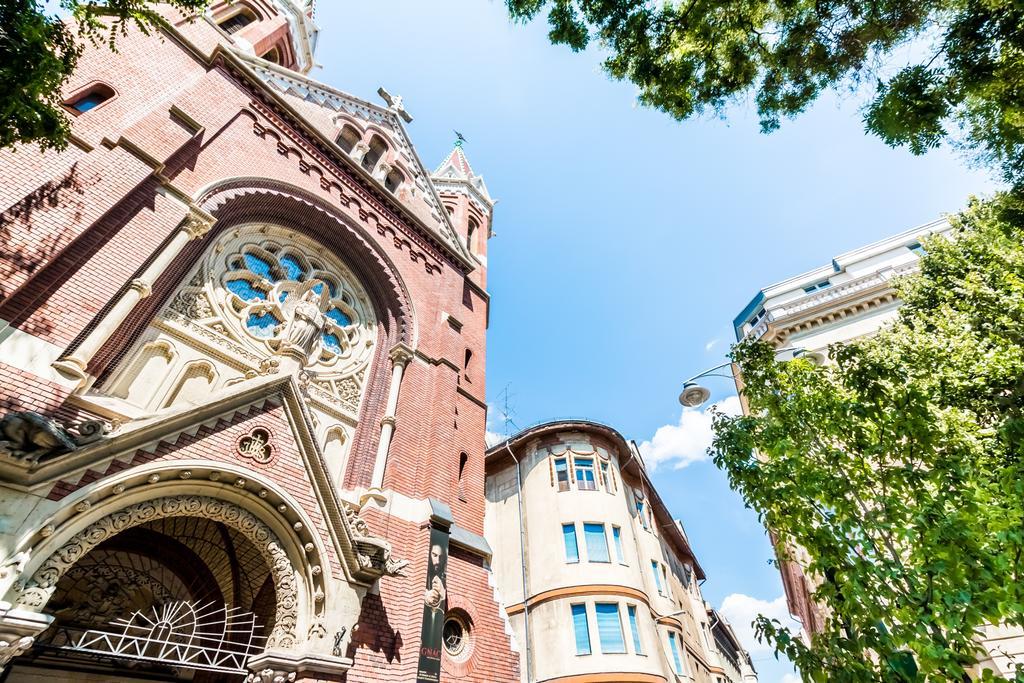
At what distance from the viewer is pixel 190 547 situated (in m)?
8.80

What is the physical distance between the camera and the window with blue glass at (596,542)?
1823 centimetres

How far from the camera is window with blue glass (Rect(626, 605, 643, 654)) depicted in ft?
53.9

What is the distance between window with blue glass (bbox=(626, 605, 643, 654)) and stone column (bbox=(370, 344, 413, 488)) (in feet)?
37.8

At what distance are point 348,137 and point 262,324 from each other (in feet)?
26.2

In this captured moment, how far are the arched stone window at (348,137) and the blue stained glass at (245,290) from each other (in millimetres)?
6626

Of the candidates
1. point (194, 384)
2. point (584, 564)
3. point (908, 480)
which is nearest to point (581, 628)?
point (584, 564)

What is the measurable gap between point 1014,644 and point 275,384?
17580 mm

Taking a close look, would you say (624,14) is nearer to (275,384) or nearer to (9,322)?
(275,384)

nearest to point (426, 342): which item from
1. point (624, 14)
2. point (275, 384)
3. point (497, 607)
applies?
point (275, 384)

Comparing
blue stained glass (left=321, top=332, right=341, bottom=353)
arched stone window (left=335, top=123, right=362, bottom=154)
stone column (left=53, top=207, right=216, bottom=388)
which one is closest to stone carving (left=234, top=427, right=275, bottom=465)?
stone column (left=53, top=207, right=216, bottom=388)

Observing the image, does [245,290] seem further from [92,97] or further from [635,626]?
[635,626]

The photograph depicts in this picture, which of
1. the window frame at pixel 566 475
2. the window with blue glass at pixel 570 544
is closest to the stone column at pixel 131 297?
the window with blue glass at pixel 570 544

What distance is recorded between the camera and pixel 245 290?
Result: 1115 centimetres

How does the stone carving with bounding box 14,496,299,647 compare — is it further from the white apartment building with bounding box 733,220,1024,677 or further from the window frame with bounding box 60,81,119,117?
the white apartment building with bounding box 733,220,1024,677
